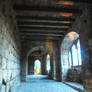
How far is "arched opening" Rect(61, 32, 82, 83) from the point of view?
19.2 feet

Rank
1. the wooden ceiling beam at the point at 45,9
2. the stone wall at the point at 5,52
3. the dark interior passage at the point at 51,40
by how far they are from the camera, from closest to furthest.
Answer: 1. the stone wall at the point at 5,52
2. the dark interior passage at the point at 51,40
3. the wooden ceiling beam at the point at 45,9

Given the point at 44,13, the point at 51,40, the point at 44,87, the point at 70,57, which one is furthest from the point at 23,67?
the point at 44,13

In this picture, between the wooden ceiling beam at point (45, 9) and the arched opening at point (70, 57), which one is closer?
the wooden ceiling beam at point (45, 9)

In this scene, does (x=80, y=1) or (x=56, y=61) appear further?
(x=56, y=61)

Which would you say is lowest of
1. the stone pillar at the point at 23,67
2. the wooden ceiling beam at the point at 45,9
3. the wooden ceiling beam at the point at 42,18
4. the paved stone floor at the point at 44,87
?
the paved stone floor at the point at 44,87

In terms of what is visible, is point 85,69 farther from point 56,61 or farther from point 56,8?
point 56,61

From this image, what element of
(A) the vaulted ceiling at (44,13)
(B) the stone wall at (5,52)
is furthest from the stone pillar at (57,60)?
(B) the stone wall at (5,52)

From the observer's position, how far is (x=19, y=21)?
4.46m

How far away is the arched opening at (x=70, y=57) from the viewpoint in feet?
19.2

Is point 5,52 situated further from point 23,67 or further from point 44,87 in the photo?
point 23,67

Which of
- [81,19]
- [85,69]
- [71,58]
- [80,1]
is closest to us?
[80,1]

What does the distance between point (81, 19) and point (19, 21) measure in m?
2.19

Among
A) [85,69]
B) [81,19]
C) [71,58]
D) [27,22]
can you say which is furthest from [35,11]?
[71,58]

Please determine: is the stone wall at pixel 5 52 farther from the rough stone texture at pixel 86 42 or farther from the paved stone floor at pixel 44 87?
the rough stone texture at pixel 86 42
